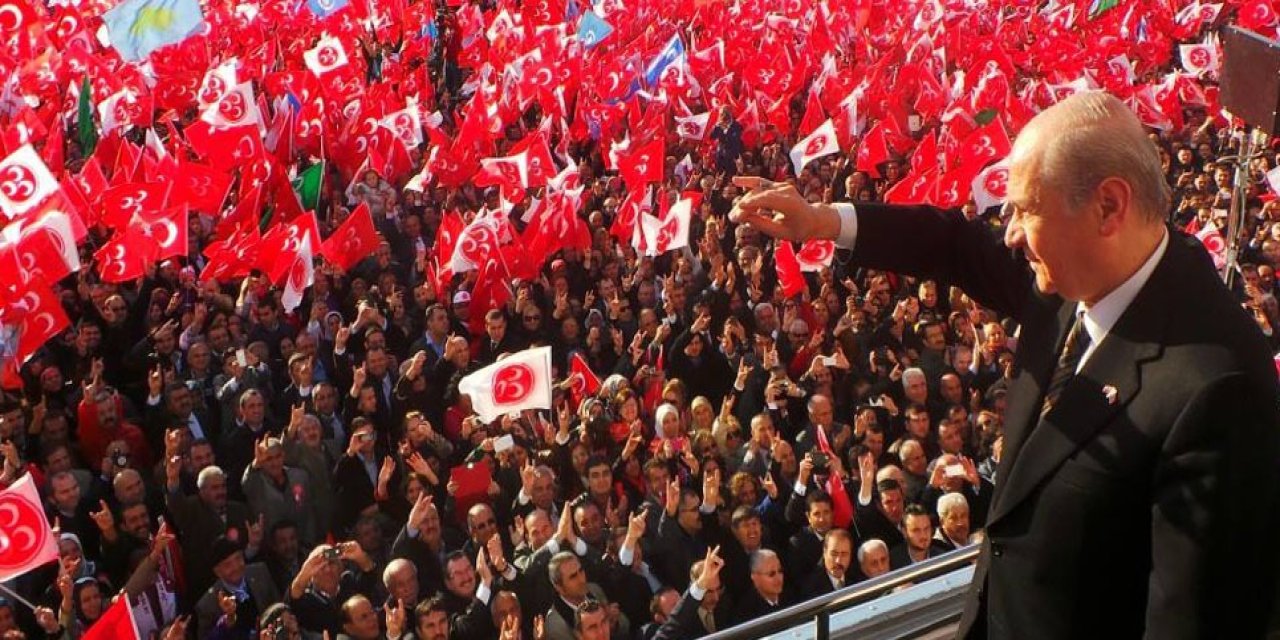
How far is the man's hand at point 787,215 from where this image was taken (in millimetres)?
2170

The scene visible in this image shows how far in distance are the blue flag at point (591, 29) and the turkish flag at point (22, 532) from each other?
1251 centimetres

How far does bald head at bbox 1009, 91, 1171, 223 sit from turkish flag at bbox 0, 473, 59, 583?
4491mm

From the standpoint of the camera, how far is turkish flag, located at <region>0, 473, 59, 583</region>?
16.1 ft

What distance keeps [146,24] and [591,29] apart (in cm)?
601

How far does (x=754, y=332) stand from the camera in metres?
9.62

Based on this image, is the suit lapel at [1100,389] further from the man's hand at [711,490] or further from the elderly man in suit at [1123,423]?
the man's hand at [711,490]

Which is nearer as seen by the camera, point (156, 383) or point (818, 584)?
point (818, 584)

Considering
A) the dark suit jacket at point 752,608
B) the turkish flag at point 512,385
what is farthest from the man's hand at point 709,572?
the turkish flag at point 512,385

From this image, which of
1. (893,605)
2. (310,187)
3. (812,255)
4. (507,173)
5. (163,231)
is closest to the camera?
(893,605)

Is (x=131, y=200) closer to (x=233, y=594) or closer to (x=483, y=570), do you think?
(x=233, y=594)

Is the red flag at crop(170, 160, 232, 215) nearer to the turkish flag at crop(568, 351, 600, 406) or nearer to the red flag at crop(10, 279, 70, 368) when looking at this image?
the red flag at crop(10, 279, 70, 368)

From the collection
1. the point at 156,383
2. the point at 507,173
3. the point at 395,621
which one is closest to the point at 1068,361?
the point at 395,621

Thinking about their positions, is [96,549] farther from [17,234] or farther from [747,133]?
[747,133]

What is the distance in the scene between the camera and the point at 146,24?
1277 centimetres
